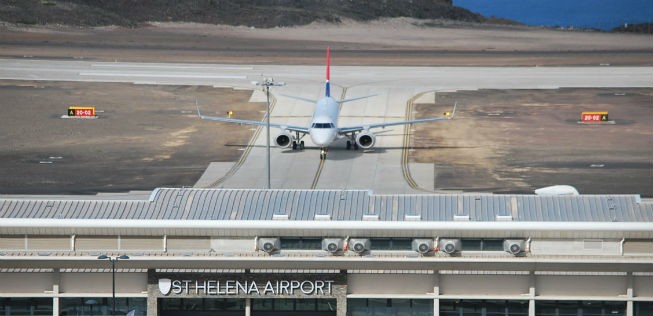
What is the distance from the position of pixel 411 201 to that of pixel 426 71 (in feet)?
414

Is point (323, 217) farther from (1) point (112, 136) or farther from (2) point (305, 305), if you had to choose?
(1) point (112, 136)

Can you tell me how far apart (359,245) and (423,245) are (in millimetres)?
2766

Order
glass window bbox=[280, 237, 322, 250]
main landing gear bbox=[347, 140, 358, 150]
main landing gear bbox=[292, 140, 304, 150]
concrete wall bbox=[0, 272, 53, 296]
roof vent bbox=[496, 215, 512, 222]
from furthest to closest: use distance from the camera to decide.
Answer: main landing gear bbox=[347, 140, 358, 150]
main landing gear bbox=[292, 140, 304, 150]
roof vent bbox=[496, 215, 512, 222]
glass window bbox=[280, 237, 322, 250]
concrete wall bbox=[0, 272, 53, 296]

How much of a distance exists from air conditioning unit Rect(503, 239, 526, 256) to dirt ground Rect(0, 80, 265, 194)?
5380cm

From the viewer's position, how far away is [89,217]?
6469 centimetres

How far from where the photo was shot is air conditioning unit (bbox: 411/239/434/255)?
203ft

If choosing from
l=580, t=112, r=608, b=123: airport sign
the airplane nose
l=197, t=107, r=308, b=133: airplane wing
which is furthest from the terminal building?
l=580, t=112, r=608, b=123: airport sign

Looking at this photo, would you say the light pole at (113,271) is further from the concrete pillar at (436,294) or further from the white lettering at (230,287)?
the concrete pillar at (436,294)

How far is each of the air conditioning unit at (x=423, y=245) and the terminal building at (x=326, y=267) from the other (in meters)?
0.05

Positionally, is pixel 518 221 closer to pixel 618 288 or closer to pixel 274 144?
pixel 618 288

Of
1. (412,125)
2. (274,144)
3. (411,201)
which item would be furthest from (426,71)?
(411,201)

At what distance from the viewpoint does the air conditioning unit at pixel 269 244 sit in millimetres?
62156

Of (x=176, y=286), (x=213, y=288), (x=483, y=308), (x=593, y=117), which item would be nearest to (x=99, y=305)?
(x=176, y=286)

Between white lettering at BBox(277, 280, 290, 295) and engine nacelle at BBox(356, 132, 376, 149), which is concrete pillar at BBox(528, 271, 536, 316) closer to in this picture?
white lettering at BBox(277, 280, 290, 295)
